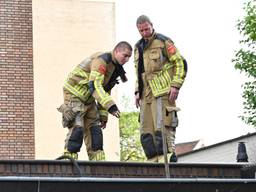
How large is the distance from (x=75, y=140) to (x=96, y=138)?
29cm

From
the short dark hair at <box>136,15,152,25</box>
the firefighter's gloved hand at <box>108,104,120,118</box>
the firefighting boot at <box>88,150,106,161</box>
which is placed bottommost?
the firefighting boot at <box>88,150,106,161</box>

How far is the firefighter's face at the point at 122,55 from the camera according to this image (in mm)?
9789

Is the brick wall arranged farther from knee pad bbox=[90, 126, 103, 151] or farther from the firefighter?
the firefighter

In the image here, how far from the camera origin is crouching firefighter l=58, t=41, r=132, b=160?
32.2 ft

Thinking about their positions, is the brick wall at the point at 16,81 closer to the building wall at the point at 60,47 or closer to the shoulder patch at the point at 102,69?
the building wall at the point at 60,47

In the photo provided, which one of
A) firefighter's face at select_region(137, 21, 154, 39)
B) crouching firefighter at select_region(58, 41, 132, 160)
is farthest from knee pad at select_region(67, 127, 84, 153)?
firefighter's face at select_region(137, 21, 154, 39)

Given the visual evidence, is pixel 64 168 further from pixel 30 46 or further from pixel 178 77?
pixel 30 46

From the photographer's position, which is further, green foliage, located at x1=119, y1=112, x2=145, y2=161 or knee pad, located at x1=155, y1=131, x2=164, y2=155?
green foliage, located at x1=119, y1=112, x2=145, y2=161

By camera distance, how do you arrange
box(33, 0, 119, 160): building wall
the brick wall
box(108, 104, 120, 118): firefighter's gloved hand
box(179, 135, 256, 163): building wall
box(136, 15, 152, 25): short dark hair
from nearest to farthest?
box(108, 104, 120, 118): firefighter's gloved hand, box(136, 15, 152, 25): short dark hair, box(179, 135, 256, 163): building wall, the brick wall, box(33, 0, 119, 160): building wall

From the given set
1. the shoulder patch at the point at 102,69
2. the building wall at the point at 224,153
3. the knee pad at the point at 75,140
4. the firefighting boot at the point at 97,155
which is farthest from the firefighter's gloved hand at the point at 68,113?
the building wall at the point at 224,153

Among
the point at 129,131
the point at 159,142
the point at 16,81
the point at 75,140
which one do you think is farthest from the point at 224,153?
the point at 129,131

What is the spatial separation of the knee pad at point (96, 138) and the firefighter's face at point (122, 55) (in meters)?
0.84

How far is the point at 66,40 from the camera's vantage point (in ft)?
60.5

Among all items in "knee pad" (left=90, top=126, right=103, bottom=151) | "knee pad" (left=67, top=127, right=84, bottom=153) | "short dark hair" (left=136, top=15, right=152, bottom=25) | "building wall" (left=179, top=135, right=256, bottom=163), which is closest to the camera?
"short dark hair" (left=136, top=15, right=152, bottom=25)
